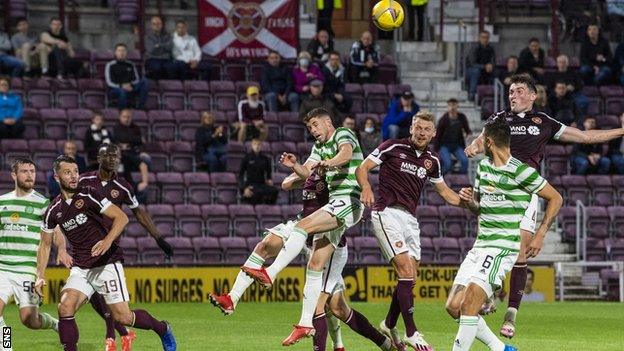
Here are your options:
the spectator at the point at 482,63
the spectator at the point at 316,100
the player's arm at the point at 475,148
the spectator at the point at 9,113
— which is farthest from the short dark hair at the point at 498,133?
the spectator at the point at 482,63

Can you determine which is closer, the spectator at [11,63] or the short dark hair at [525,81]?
the short dark hair at [525,81]

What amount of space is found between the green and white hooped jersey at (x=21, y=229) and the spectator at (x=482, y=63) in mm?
16073

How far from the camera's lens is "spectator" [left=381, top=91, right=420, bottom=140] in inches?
1040

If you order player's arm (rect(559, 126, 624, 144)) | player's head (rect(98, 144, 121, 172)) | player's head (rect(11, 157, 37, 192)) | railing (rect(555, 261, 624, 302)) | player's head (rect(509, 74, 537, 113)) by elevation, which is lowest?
railing (rect(555, 261, 624, 302))

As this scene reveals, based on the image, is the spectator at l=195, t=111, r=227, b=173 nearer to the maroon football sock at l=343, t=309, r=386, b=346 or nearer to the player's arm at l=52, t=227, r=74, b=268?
the player's arm at l=52, t=227, r=74, b=268

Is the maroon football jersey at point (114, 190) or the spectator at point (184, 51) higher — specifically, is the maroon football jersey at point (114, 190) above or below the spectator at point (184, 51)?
below

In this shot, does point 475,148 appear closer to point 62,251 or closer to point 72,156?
point 62,251

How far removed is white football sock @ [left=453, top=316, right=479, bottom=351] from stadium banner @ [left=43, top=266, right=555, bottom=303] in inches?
465

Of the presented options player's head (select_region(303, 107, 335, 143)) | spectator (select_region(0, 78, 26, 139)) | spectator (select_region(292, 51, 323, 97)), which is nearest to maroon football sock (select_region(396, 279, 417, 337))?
player's head (select_region(303, 107, 335, 143))

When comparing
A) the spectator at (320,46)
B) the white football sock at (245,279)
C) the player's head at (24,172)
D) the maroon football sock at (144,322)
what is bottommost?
the maroon football sock at (144,322)

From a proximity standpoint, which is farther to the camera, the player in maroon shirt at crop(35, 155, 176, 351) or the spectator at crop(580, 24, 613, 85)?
the spectator at crop(580, 24, 613, 85)

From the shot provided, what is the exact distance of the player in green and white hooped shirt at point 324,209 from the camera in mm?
13109

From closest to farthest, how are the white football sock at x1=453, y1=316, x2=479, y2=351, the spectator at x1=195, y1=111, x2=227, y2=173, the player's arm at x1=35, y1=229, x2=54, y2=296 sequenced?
the white football sock at x1=453, y1=316, x2=479, y2=351
the player's arm at x1=35, y1=229, x2=54, y2=296
the spectator at x1=195, y1=111, x2=227, y2=173

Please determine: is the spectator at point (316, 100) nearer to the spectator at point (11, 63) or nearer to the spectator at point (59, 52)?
the spectator at point (59, 52)
